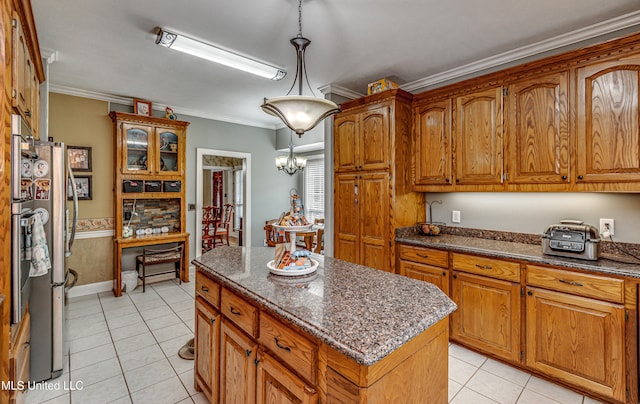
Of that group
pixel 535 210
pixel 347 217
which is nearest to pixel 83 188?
pixel 347 217

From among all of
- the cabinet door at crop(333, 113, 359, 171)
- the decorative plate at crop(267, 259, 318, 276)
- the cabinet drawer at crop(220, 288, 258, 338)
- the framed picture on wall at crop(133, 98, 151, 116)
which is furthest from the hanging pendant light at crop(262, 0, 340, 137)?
the framed picture on wall at crop(133, 98, 151, 116)

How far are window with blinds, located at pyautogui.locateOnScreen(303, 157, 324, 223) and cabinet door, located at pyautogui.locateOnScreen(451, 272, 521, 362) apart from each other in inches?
166

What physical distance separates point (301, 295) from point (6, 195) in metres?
1.50

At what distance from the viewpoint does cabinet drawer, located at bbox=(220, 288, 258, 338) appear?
140 centimetres

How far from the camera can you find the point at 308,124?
6.04 feet

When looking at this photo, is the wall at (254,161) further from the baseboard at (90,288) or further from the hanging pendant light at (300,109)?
the hanging pendant light at (300,109)

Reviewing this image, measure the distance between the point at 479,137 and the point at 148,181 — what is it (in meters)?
4.16

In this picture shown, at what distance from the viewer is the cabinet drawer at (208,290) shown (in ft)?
5.73

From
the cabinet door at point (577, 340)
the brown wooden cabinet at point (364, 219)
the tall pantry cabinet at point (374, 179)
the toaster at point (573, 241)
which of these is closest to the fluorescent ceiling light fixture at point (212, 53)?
the tall pantry cabinet at point (374, 179)

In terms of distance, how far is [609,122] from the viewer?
6.99 ft

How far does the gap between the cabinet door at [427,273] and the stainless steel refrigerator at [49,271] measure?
284 cm

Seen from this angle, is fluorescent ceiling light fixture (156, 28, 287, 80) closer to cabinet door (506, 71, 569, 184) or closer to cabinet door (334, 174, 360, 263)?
cabinet door (334, 174, 360, 263)

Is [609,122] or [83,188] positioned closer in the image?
[609,122]

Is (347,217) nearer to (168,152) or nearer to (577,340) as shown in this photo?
(577,340)
